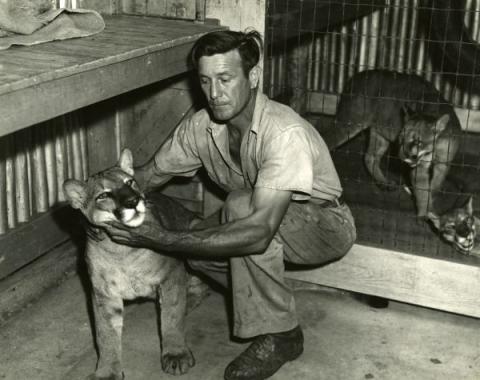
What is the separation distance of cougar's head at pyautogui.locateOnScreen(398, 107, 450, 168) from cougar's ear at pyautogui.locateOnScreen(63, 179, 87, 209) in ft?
10.3

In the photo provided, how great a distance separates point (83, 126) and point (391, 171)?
300cm

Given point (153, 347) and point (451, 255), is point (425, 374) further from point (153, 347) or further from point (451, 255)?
point (153, 347)

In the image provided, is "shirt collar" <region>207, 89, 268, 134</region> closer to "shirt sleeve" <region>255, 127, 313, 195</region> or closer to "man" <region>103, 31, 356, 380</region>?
"man" <region>103, 31, 356, 380</region>

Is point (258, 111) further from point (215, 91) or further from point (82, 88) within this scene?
point (82, 88)

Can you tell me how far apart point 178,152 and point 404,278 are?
5.07 feet

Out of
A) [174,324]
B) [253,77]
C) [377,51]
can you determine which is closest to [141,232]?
[174,324]

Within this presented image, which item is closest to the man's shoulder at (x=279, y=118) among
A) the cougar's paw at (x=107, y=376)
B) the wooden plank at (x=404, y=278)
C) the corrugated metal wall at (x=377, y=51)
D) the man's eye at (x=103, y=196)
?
the man's eye at (x=103, y=196)

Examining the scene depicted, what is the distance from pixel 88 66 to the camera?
322 cm

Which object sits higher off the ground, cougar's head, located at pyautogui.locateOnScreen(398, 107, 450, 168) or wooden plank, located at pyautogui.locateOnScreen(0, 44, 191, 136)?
wooden plank, located at pyautogui.locateOnScreen(0, 44, 191, 136)

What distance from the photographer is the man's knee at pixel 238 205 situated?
3.62m

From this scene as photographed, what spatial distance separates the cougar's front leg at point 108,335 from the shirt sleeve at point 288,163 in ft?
3.14

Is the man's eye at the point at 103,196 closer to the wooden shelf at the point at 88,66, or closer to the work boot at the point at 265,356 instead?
the wooden shelf at the point at 88,66

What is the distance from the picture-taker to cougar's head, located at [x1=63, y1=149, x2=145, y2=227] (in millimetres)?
3293

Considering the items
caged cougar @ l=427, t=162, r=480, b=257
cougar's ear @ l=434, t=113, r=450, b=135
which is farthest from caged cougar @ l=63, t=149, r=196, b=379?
cougar's ear @ l=434, t=113, r=450, b=135
